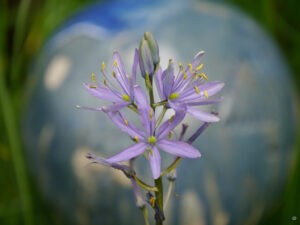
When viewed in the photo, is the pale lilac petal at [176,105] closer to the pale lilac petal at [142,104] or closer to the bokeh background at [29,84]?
the pale lilac petal at [142,104]

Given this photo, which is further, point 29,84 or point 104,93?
point 29,84

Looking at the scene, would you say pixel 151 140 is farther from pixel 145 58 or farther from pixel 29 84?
pixel 29 84

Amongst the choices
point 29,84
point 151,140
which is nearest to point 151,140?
point 151,140

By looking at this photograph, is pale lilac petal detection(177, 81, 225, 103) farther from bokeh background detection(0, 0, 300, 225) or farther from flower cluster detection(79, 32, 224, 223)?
bokeh background detection(0, 0, 300, 225)

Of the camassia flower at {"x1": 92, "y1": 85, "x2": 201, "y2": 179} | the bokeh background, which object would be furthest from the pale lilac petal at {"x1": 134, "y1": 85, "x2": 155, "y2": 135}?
the bokeh background

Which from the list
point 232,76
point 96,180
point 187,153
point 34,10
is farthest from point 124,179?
point 34,10

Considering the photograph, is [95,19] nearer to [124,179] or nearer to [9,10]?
[124,179]

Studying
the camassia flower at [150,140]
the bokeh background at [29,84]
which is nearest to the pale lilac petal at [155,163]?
the camassia flower at [150,140]
